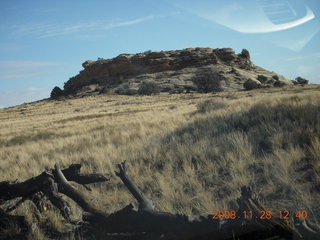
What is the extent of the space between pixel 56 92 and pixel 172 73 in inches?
1466

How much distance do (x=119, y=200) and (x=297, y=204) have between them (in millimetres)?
2805

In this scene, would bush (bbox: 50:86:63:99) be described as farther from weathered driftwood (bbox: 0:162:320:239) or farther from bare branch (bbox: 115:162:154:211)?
weathered driftwood (bbox: 0:162:320:239)

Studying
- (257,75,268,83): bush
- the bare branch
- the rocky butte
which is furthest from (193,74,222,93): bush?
the bare branch

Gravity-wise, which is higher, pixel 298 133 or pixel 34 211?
pixel 298 133

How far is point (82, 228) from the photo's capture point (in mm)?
4051

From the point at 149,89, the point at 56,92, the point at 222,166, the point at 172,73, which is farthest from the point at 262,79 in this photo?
the point at 222,166

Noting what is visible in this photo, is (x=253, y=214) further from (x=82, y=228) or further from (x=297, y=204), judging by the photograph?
(x=82, y=228)

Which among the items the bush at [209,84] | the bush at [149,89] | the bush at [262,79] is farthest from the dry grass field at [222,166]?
the bush at [262,79]

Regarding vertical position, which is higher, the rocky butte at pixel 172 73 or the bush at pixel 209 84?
the rocky butte at pixel 172 73

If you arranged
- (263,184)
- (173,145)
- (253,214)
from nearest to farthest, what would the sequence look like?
(253,214) < (263,184) < (173,145)

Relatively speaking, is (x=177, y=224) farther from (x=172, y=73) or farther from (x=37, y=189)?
(x=172, y=73)

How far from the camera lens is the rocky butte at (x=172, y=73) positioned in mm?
68625

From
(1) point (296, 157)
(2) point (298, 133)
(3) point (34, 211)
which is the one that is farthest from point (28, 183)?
(2) point (298, 133)
